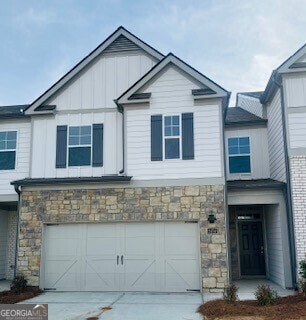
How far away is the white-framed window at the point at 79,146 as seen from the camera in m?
12.2

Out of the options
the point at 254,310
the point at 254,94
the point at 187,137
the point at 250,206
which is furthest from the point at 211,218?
the point at 254,94

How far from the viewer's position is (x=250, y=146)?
14.3 m

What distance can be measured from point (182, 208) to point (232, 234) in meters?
3.61

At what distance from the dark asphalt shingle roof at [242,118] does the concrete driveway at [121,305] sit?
7.06 metres

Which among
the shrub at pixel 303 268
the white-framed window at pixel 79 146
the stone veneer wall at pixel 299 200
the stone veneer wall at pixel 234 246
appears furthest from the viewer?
the stone veneer wall at pixel 234 246

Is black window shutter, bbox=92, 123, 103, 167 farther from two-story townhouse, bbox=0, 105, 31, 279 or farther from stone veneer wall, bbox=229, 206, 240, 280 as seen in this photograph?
stone veneer wall, bbox=229, 206, 240, 280

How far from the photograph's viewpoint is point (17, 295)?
34.0 ft

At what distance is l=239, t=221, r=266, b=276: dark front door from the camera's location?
538 inches

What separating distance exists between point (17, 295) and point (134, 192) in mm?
4517

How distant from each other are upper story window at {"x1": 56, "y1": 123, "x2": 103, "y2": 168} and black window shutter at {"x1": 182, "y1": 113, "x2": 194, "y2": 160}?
2.83 meters

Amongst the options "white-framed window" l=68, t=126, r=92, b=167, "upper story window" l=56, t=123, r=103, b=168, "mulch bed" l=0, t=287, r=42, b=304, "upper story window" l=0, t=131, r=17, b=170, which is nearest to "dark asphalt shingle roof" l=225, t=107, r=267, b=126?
"upper story window" l=56, t=123, r=103, b=168

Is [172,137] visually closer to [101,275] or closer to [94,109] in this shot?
[94,109]

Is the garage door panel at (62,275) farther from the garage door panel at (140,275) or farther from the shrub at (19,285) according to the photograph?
the garage door panel at (140,275)

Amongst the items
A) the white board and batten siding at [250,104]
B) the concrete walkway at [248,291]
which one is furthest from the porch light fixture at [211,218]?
the white board and batten siding at [250,104]
